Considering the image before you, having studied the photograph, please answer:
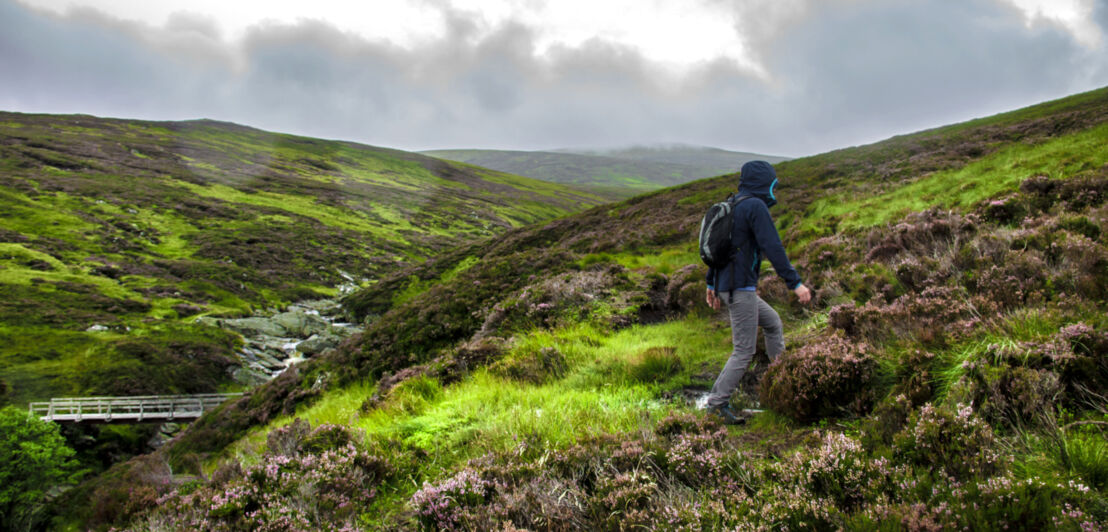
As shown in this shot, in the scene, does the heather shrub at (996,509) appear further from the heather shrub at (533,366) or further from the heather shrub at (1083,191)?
the heather shrub at (1083,191)

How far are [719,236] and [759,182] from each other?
86cm

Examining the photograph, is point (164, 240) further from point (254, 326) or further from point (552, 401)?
point (552, 401)

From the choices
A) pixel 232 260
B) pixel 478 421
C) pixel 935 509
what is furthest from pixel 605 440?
pixel 232 260

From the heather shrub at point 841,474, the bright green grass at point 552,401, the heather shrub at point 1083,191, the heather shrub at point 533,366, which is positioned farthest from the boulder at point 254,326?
the heather shrub at point 1083,191

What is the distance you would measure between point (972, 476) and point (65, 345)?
136 feet

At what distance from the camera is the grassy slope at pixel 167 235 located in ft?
88.7

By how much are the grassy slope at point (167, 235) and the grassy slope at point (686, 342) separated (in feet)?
65.2

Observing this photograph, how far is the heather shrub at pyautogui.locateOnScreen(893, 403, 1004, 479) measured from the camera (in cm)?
252

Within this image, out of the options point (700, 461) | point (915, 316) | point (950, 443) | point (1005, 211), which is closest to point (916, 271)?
point (915, 316)

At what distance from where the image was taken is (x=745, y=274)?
514 cm

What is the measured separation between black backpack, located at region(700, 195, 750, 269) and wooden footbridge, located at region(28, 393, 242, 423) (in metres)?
24.4

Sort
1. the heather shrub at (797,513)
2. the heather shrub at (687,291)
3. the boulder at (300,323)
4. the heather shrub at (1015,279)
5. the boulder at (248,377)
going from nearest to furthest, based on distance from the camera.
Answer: the heather shrub at (797,513), the heather shrub at (1015,279), the heather shrub at (687,291), the boulder at (248,377), the boulder at (300,323)

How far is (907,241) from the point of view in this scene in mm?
8289

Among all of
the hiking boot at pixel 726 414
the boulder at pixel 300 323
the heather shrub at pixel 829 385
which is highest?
the heather shrub at pixel 829 385
